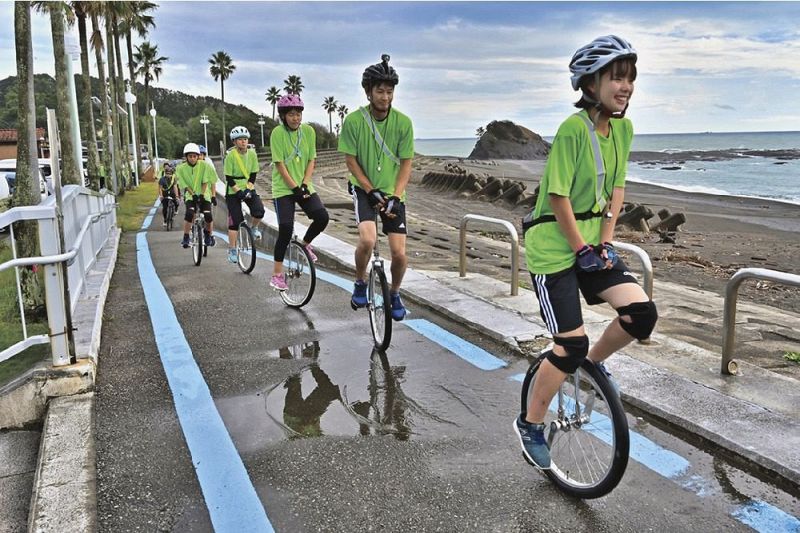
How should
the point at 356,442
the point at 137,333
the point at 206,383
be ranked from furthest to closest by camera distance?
the point at 137,333
the point at 206,383
the point at 356,442

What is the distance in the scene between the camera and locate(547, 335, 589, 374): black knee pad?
302cm

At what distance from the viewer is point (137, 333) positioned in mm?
6012

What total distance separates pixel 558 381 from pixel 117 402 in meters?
2.89

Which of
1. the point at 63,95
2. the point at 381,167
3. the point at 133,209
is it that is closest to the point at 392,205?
the point at 381,167

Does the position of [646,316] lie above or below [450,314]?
above

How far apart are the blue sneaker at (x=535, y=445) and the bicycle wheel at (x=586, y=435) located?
65 mm

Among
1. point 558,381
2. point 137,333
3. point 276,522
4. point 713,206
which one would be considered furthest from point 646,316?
point 713,206

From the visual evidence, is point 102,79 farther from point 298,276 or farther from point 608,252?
point 608,252

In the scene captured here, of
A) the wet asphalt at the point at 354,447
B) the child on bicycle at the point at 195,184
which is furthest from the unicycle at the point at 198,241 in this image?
the wet asphalt at the point at 354,447

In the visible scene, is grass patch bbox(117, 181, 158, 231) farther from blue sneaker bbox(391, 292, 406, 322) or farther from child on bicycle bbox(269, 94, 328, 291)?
blue sneaker bbox(391, 292, 406, 322)

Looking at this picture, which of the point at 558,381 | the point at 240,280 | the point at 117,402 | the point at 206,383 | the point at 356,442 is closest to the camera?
the point at 558,381

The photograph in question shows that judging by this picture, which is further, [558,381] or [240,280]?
[240,280]

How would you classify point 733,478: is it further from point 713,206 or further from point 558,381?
point 713,206

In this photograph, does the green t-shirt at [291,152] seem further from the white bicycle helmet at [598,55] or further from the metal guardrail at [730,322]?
the white bicycle helmet at [598,55]
